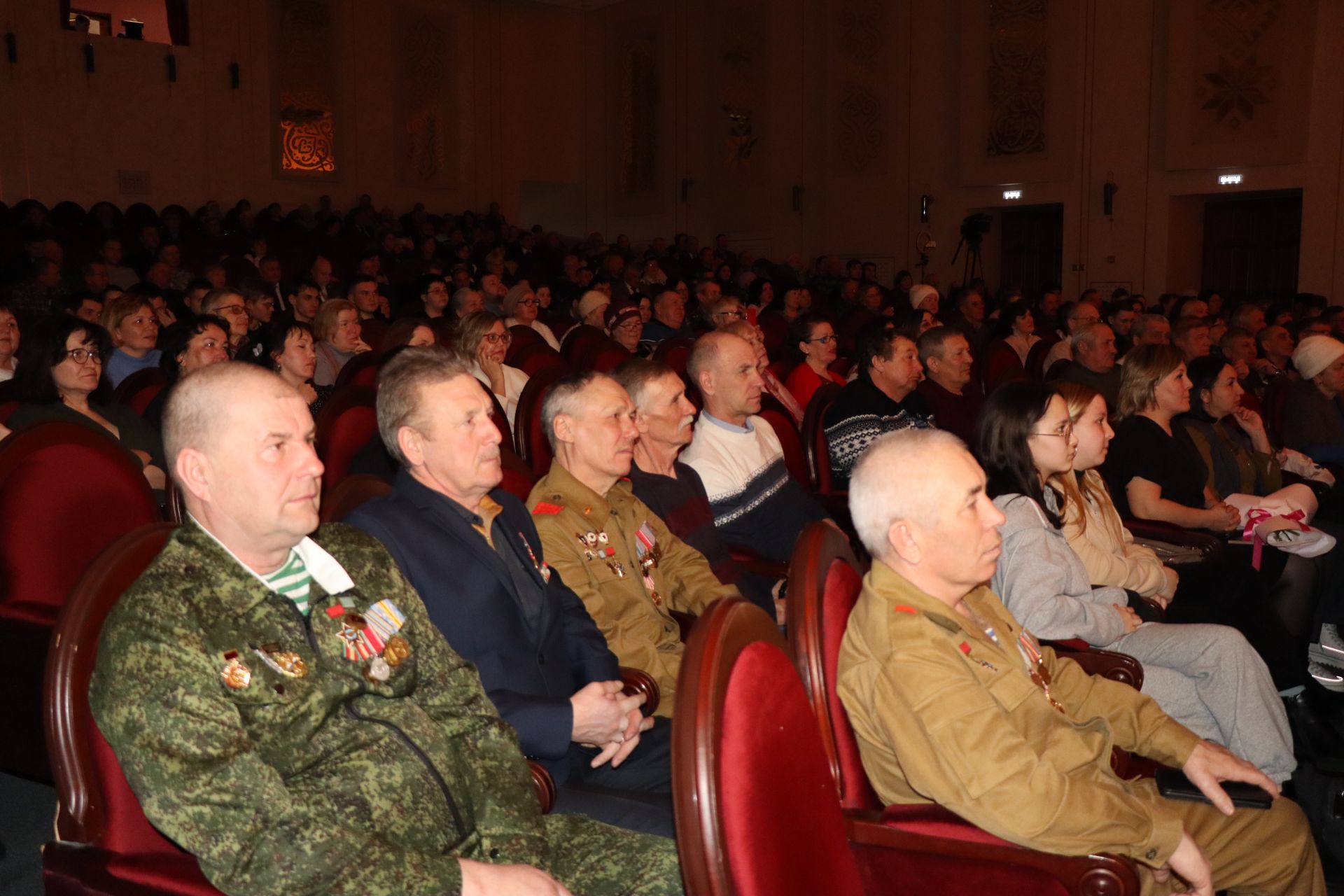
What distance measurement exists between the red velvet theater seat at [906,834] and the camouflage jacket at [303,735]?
1.46ft

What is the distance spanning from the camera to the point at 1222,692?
2.38 m

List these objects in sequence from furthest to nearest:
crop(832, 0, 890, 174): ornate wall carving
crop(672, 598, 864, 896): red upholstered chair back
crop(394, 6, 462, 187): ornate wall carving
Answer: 1. crop(394, 6, 462, 187): ornate wall carving
2. crop(832, 0, 890, 174): ornate wall carving
3. crop(672, 598, 864, 896): red upholstered chair back

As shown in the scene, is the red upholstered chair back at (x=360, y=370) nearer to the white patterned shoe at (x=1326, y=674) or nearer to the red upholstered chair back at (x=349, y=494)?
the red upholstered chair back at (x=349, y=494)

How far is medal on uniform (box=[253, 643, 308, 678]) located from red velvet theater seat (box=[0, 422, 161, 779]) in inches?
36.2

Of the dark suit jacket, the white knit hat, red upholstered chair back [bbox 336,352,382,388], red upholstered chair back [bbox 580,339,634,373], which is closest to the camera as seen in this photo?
the dark suit jacket

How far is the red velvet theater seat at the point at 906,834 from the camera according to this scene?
5.05 feet

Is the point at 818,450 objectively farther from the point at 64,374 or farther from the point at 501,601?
the point at 64,374

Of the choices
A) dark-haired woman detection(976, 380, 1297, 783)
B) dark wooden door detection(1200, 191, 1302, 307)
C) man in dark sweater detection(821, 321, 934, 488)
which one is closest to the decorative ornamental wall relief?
dark wooden door detection(1200, 191, 1302, 307)

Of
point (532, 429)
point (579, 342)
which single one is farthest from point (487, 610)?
point (579, 342)

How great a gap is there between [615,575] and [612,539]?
9 centimetres

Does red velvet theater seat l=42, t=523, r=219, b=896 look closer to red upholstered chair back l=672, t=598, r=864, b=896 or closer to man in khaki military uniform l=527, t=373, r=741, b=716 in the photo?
red upholstered chair back l=672, t=598, r=864, b=896

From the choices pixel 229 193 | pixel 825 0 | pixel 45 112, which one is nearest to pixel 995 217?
pixel 825 0

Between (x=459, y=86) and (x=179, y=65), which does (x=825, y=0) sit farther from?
(x=179, y=65)

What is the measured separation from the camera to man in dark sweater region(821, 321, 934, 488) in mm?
4051
